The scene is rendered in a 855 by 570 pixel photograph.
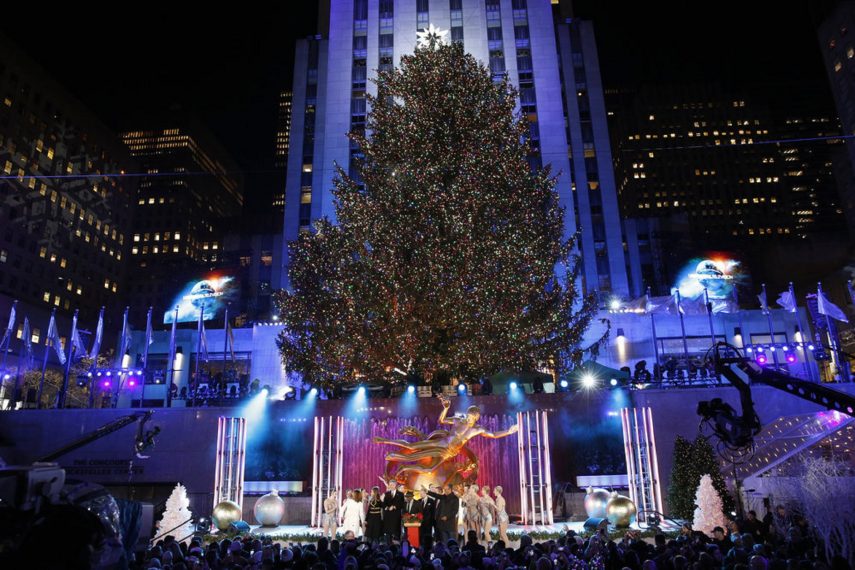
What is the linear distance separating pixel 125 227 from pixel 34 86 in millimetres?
29063

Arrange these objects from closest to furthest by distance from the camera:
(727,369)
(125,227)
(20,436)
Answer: (727,369)
(20,436)
(125,227)

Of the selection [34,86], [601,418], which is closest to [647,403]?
[601,418]

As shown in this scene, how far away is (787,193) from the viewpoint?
129 metres

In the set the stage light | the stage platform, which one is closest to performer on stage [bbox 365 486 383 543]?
the stage platform

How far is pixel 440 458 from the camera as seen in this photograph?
19969 millimetres

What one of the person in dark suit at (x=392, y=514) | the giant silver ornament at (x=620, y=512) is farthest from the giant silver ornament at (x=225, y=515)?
the giant silver ornament at (x=620, y=512)

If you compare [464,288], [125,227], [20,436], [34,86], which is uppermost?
[34,86]

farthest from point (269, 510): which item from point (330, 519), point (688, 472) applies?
point (688, 472)

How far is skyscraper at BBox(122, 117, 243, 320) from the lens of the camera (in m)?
114

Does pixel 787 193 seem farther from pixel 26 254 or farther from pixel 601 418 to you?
pixel 26 254

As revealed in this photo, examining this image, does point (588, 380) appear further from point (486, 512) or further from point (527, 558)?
point (527, 558)

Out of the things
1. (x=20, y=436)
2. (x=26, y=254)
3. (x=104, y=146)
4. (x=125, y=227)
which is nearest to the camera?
(x=20, y=436)

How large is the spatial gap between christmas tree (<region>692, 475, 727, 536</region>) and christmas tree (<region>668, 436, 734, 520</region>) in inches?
26.1

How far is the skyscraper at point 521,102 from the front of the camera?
47344 mm
